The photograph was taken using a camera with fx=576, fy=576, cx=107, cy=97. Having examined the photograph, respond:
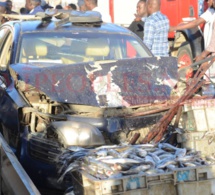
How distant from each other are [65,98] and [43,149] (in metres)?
0.56

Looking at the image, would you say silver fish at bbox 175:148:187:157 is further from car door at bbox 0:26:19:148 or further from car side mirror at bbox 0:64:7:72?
car side mirror at bbox 0:64:7:72

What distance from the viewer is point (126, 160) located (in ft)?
13.9

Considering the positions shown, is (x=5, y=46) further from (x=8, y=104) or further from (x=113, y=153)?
(x=113, y=153)

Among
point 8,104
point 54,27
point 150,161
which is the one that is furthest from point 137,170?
point 54,27

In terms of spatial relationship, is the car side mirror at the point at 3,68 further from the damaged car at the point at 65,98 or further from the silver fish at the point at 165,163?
the silver fish at the point at 165,163

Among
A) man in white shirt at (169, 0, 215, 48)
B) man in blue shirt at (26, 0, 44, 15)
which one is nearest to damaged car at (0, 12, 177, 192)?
man in white shirt at (169, 0, 215, 48)

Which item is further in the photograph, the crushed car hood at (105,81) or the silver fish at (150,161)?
the crushed car hood at (105,81)

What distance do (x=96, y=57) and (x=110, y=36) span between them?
454 mm

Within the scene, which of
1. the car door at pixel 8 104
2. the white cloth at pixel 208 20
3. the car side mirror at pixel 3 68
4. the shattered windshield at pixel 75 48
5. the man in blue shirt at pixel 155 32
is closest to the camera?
the car door at pixel 8 104

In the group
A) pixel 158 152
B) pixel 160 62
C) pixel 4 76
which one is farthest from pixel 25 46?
pixel 158 152

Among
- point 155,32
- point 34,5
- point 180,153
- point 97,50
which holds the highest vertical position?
point 34,5

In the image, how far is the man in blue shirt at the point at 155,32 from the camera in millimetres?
9031

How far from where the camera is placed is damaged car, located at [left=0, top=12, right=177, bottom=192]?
5336 mm

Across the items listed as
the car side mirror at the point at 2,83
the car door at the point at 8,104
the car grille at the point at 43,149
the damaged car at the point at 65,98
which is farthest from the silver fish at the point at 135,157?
the car side mirror at the point at 2,83
